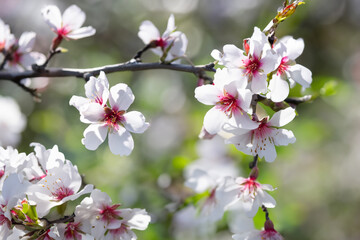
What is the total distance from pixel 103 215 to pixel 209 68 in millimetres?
313

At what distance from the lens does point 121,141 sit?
27.3 inches

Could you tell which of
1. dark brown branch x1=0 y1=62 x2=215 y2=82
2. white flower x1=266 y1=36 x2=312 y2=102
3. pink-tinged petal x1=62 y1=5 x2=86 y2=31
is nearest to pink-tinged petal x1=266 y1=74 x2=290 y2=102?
white flower x1=266 y1=36 x2=312 y2=102

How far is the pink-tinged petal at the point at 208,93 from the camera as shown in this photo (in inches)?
26.3

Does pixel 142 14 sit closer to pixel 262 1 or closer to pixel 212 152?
pixel 262 1

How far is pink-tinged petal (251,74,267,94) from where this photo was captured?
66 cm

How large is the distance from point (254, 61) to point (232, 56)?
0.12ft

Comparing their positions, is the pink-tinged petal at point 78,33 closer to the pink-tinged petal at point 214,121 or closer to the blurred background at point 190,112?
the pink-tinged petal at point 214,121

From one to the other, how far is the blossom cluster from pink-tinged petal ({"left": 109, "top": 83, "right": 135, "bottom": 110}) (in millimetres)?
123

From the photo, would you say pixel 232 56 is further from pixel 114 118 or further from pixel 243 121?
pixel 114 118

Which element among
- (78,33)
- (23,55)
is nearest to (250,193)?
(78,33)

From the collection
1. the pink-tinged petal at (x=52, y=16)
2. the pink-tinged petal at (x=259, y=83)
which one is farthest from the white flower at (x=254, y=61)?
the pink-tinged petal at (x=52, y=16)

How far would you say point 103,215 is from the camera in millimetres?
689

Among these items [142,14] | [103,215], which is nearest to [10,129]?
[103,215]

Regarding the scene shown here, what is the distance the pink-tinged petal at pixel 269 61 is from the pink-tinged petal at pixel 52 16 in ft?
1.50
